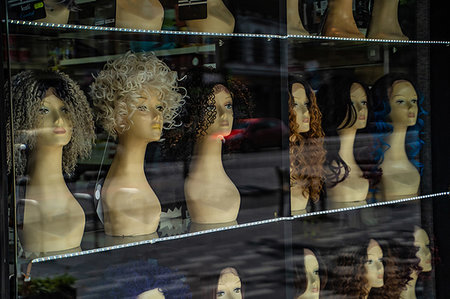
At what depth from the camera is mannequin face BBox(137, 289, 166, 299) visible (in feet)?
7.12

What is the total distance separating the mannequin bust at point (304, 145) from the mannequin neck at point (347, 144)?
14 cm

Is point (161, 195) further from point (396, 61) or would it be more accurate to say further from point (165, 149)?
point (396, 61)

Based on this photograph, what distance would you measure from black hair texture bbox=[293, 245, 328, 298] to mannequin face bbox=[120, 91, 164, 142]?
0.85 m

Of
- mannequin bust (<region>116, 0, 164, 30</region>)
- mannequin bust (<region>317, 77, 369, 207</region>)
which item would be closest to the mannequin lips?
mannequin bust (<region>116, 0, 164, 30</region>)

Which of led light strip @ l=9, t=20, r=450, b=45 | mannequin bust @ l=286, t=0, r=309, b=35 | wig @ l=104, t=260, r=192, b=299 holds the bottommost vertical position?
wig @ l=104, t=260, r=192, b=299

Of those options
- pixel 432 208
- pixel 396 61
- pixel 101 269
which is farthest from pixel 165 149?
pixel 432 208

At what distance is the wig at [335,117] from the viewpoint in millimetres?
2680

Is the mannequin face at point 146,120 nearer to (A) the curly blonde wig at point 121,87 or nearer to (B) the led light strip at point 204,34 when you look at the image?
(A) the curly blonde wig at point 121,87

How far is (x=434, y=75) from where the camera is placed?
3.07 metres

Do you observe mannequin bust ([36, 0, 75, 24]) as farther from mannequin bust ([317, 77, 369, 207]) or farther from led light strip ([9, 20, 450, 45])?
mannequin bust ([317, 77, 369, 207])

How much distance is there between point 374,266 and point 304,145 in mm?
852

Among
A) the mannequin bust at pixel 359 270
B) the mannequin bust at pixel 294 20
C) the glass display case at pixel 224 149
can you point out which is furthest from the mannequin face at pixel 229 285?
the mannequin bust at pixel 294 20

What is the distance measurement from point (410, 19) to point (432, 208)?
99cm

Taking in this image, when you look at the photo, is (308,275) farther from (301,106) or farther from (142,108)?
(142,108)
